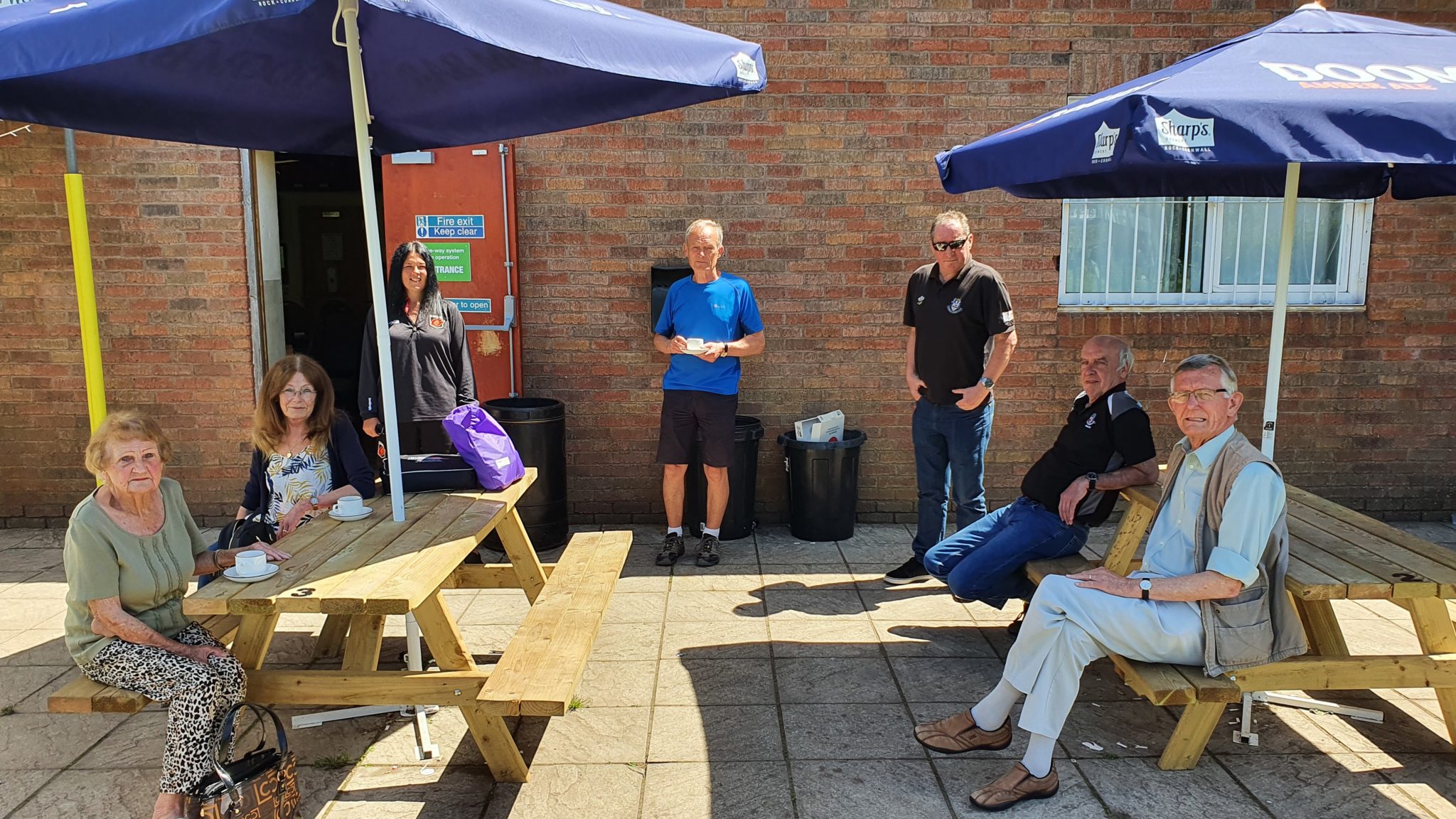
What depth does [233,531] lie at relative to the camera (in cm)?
398

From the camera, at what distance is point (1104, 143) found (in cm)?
298

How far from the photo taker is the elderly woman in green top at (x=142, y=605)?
2938mm

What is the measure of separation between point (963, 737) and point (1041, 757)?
1.19ft

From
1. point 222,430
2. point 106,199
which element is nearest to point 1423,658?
point 222,430

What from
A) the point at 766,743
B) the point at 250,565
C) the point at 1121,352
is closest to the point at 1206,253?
the point at 1121,352

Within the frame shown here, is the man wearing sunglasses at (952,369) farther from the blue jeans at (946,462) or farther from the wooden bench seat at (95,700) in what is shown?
the wooden bench seat at (95,700)

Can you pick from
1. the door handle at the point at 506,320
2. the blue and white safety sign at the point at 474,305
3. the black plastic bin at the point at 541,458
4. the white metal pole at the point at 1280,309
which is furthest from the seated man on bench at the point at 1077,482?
the blue and white safety sign at the point at 474,305

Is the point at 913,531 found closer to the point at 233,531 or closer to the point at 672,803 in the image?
the point at 672,803

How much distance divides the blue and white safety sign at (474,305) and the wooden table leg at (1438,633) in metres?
4.94

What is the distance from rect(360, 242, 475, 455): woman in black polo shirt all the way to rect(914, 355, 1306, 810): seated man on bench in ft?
10.3

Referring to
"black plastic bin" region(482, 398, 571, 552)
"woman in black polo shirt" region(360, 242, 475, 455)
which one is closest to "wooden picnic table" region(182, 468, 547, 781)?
"woman in black polo shirt" region(360, 242, 475, 455)

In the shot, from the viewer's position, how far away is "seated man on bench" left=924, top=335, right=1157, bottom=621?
3.98 metres

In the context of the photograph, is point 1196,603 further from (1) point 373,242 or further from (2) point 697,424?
(2) point 697,424

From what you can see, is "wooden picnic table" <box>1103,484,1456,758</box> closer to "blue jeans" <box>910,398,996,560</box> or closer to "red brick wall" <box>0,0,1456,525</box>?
"blue jeans" <box>910,398,996,560</box>
